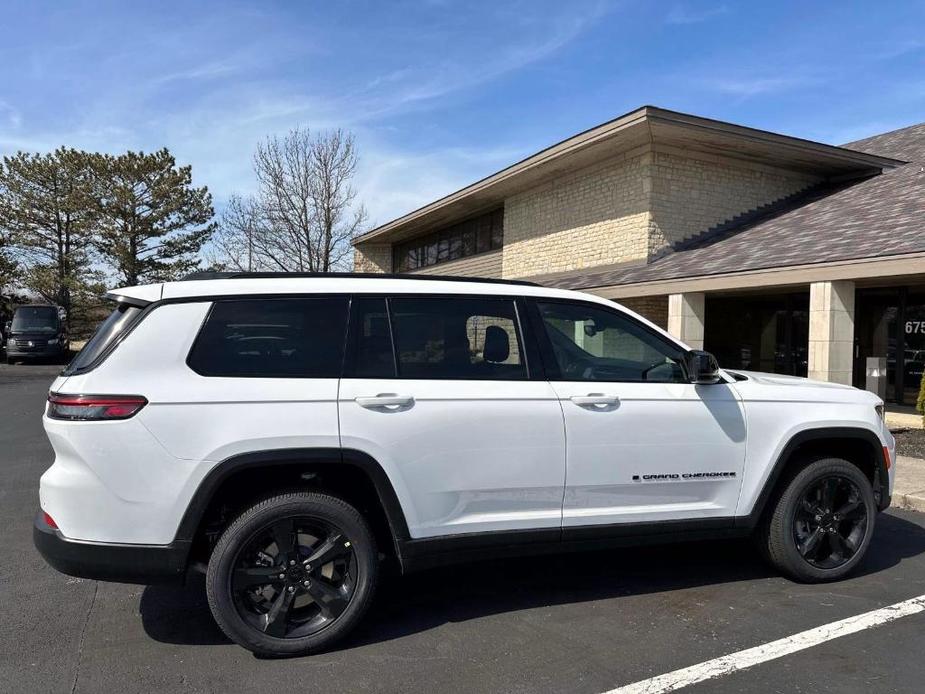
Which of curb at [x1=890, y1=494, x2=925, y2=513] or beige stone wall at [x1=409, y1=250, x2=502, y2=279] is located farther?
beige stone wall at [x1=409, y1=250, x2=502, y2=279]

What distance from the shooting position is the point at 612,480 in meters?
3.88

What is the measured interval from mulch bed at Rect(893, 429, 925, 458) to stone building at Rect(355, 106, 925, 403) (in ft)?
3.76

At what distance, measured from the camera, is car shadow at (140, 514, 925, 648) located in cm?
382

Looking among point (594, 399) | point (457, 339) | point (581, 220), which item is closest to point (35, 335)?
point (581, 220)

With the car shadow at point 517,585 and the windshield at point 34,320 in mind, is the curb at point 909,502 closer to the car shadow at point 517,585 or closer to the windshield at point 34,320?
the car shadow at point 517,585

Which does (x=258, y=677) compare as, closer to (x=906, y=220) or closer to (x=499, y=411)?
(x=499, y=411)

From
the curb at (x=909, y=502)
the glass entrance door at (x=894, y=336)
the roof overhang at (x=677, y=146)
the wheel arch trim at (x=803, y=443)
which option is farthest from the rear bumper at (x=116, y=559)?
the glass entrance door at (x=894, y=336)

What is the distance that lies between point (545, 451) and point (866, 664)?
5.97ft

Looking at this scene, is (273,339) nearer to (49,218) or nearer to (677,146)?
(677,146)

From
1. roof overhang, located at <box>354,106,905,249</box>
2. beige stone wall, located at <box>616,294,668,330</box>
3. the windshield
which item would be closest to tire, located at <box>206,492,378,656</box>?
roof overhang, located at <box>354,106,905,249</box>

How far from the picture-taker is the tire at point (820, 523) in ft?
14.1

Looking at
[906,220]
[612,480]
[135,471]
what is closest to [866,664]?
[612,480]

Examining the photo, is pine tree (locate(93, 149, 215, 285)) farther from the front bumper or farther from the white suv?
the white suv

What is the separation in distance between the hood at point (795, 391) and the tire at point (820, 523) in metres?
0.41
